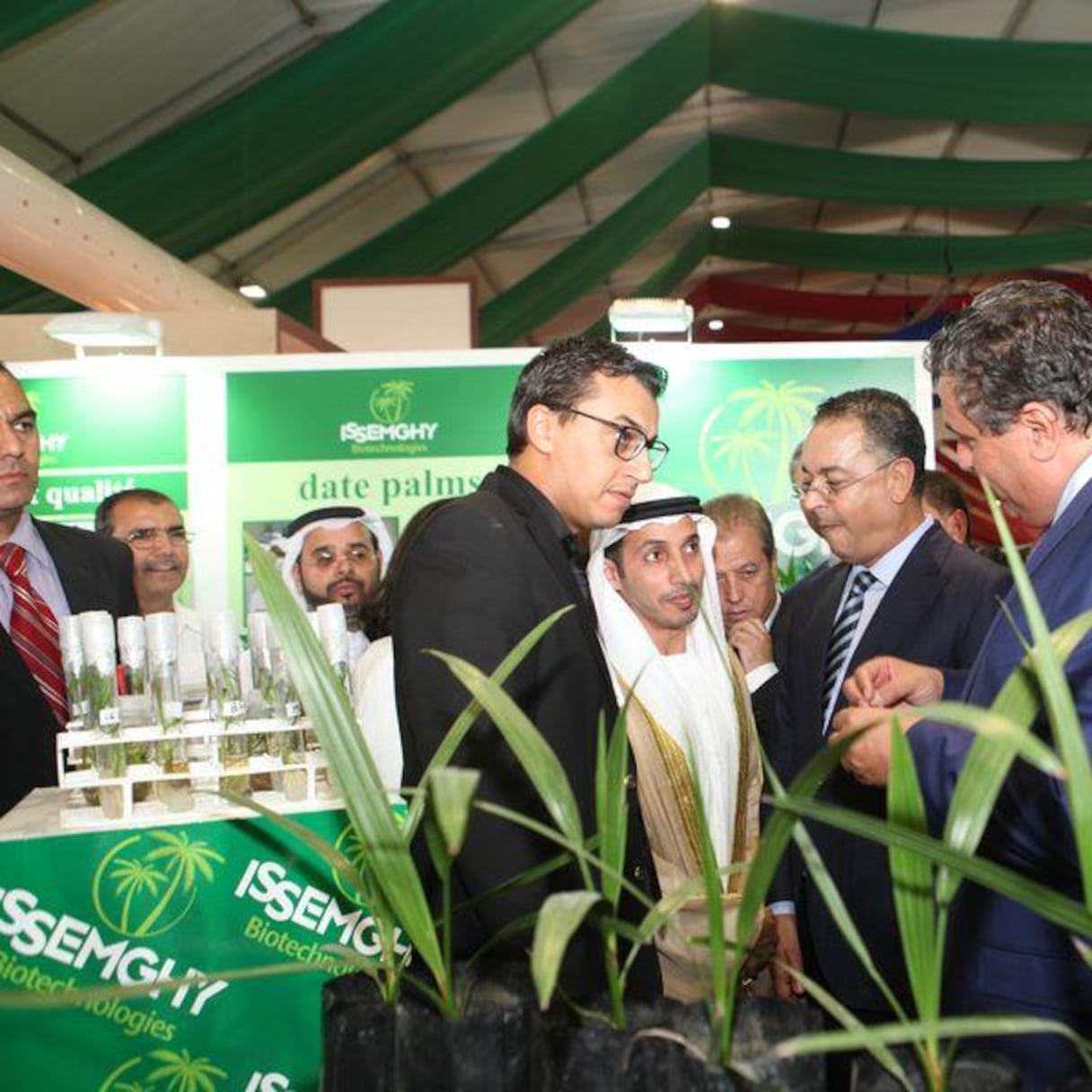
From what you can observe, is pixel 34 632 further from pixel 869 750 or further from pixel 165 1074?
pixel 869 750

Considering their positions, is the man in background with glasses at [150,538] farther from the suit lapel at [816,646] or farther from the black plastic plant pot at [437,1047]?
the black plastic plant pot at [437,1047]

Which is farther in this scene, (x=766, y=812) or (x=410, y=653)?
(x=766, y=812)

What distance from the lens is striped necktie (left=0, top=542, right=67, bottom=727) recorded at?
2.83m

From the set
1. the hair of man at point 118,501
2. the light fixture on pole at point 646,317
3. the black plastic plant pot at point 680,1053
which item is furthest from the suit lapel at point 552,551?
the light fixture on pole at point 646,317

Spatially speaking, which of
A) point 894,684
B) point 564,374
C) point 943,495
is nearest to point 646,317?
point 943,495

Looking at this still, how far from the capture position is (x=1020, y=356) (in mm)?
1615

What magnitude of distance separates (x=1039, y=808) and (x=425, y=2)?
4995 millimetres

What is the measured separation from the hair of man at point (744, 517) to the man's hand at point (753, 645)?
488mm

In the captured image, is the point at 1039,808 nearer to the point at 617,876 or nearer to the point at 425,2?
the point at 617,876

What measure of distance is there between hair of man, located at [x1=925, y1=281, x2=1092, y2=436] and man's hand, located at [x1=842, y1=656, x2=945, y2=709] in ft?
1.54

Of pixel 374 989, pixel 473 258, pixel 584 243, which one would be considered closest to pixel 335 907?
pixel 374 989

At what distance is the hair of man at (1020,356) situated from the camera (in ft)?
5.26

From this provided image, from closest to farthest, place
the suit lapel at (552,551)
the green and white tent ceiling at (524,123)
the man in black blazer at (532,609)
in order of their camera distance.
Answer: the man in black blazer at (532,609), the suit lapel at (552,551), the green and white tent ceiling at (524,123)

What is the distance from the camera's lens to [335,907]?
74.5 inches
